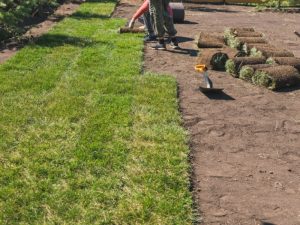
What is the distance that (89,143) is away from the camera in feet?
17.9

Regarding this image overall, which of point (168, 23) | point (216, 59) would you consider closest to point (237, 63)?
point (216, 59)

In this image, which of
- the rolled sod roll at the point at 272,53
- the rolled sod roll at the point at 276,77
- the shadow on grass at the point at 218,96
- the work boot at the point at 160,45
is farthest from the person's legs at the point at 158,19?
the shadow on grass at the point at 218,96

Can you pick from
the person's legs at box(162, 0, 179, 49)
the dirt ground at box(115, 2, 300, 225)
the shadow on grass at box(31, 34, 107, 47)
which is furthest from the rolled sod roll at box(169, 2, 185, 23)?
the dirt ground at box(115, 2, 300, 225)

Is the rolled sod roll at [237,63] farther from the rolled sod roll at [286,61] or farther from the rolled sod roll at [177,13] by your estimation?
the rolled sod roll at [177,13]

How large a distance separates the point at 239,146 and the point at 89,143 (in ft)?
6.20

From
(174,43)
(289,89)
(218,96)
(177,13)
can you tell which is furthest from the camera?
→ (177,13)

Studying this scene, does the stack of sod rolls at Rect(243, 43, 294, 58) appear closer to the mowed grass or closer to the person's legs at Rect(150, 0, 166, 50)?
the person's legs at Rect(150, 0, 166, 50)

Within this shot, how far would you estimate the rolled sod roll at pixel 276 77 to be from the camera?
25.5ft

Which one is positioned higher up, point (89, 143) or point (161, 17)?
point (161, 17)

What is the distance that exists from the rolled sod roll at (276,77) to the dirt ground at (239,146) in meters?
0.16

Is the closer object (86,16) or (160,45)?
(160,45)

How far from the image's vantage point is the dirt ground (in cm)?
435

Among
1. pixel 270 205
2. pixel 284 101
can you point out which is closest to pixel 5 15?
pixel 284 101

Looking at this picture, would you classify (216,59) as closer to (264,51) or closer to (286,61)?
(264,51)
